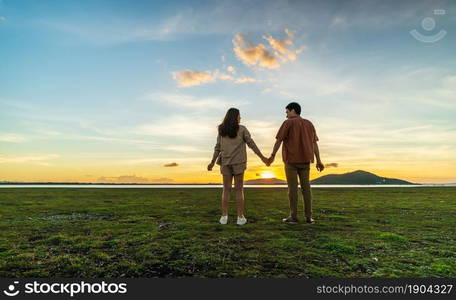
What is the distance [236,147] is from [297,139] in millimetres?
2215

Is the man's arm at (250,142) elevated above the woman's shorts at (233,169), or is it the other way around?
the man's arm at (250,142)

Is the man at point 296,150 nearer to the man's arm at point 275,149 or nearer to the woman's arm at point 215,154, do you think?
the man's arm at point 275,149

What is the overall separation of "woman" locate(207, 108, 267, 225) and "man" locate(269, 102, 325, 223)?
1.13m

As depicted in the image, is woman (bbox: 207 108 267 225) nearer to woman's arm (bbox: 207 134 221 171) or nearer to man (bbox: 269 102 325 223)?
woman's arm (bbox: 207 134 221 171)

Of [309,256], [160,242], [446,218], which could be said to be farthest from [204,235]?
[446,218]

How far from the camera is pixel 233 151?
10523 mm

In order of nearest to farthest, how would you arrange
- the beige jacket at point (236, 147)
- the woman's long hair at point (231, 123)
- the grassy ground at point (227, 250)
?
the grassy ground at point (227, 250)
the woman's long hair at point (231, 123)
the beige jacket at point (236, 147)

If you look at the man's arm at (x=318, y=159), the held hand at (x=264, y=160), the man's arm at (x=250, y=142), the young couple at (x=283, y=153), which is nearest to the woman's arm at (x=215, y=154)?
the young couple at (x=283, y=153)

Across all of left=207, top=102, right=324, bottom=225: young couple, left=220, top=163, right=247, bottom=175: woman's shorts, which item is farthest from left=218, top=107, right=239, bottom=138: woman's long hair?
left=220, top=163, right=247, bottom=175: woman's shorts

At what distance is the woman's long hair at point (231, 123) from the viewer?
10.4m

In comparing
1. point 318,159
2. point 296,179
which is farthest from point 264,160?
point 318,159

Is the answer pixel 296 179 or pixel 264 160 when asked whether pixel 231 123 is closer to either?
pixel 264 160

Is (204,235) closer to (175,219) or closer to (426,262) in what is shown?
(175,219)

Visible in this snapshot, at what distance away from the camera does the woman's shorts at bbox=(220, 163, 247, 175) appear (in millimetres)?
10508
